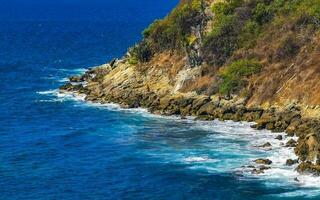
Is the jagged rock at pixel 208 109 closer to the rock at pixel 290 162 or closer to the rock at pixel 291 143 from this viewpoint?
the rock at pixel 291 143

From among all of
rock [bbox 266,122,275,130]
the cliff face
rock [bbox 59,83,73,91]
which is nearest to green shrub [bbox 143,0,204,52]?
the cliff face

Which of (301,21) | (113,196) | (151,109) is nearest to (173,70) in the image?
(151,109)

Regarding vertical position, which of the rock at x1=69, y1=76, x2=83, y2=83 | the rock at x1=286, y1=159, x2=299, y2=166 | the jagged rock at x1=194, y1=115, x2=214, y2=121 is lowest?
the rock at x1=286, y1=159, x2=299, y2=166

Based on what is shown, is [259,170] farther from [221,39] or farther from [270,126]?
[221,39]

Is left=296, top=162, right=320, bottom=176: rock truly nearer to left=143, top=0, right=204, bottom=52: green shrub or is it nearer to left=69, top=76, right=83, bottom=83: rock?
left=143, top=0, right=204, bottom=52: green shrub

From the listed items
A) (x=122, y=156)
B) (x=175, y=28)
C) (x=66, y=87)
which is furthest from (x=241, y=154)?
A: (x=66, y=87)

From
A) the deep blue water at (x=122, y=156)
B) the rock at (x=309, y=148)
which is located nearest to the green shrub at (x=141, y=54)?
the deep blue water at (x=122, y=156)
